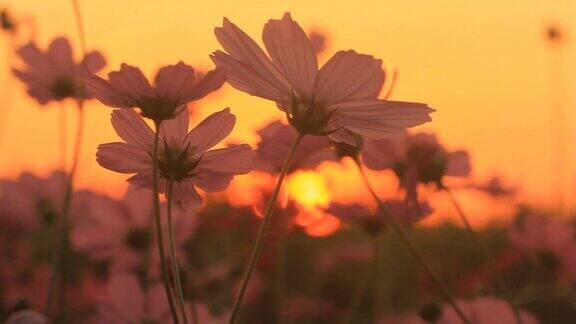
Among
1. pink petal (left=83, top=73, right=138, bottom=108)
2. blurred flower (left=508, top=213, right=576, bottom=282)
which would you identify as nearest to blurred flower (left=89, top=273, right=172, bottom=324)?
pink petal (left=83, top=73, right=138, bottom=108)

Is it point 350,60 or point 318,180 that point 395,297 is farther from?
point 350,60

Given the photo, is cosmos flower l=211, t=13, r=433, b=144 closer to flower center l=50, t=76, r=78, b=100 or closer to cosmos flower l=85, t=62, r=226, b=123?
cosmos flower l=85, t=62, r=226, b=123

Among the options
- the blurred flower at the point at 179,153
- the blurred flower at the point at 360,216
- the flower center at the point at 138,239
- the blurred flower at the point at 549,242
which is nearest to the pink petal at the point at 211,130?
the blurred flower at the point at 179,153

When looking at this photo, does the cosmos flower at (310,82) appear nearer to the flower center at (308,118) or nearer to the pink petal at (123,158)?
the flower center at (308,118)

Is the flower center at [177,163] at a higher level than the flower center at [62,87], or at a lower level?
lower

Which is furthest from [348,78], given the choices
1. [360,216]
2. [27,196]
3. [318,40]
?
[27,196]

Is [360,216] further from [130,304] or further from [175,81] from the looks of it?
[175,81]
